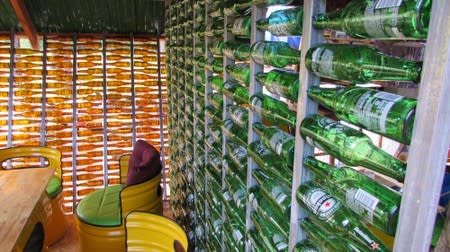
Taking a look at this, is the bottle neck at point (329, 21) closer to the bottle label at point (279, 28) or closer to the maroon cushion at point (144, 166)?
the bottle label at point (279, 28)

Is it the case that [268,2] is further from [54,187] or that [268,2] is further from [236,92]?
[54,187]

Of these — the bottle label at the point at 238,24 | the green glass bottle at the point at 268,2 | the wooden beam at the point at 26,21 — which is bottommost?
the bottle label at the point at 238,24

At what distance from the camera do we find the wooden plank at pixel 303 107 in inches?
35.8

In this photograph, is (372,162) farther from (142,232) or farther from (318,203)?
(142,232)

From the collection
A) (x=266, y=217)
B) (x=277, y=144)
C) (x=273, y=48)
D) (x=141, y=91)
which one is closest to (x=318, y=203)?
(x=277, y=144)

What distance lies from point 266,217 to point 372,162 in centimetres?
60

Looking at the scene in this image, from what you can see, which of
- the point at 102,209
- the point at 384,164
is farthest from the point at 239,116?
the point at 102,209

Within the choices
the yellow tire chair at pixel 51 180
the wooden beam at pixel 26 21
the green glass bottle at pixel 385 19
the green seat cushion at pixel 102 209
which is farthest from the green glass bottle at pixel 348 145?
the wooden beam at pixel 26 21

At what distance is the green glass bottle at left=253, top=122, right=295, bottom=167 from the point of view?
106 cm

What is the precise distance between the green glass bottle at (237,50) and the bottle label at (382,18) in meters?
0.74

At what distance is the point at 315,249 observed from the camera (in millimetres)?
970

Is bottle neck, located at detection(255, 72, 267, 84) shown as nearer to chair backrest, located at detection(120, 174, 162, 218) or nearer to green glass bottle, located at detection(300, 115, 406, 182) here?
green glass bottle, located at detection(300, 115, 406, 182)

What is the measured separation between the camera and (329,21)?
2.77 feet

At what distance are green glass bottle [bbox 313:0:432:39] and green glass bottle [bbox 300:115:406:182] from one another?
0.21 m
